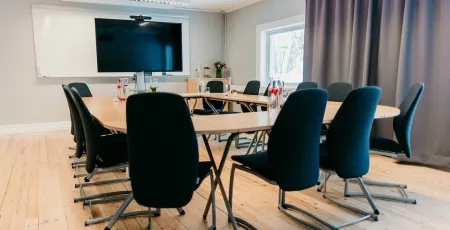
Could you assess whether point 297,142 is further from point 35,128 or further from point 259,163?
point 35,128

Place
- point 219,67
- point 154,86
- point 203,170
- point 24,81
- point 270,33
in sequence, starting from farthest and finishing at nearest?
point 219,67, point 270,33, point 24,81, point 154,86, point 203,170

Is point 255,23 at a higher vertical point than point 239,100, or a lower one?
higher

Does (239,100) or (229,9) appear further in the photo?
(229,9)

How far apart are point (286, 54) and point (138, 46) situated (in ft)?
9.26

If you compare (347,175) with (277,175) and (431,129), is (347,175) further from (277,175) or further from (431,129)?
(431,129)

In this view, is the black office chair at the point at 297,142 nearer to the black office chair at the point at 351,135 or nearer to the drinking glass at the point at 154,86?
the black office chair at the point at 351,135

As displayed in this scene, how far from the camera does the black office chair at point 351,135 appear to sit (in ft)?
6.25

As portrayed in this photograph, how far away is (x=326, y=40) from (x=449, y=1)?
155 cm

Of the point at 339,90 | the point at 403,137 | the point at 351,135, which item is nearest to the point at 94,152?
the point at 351,135

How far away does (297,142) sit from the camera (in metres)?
1.70

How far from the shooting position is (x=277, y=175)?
173 centimetres

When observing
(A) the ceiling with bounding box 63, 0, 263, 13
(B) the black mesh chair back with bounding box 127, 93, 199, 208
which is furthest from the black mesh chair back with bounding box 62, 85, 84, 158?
(A) the ceiling with bounding box 63, 0, 263, 13

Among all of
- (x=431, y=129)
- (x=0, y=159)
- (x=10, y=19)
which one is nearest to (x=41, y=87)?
(x=10, y=19)

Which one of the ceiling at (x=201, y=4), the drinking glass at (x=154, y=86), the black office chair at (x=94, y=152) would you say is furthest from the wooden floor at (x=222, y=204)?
the ceiling at (x=201, y=4)
